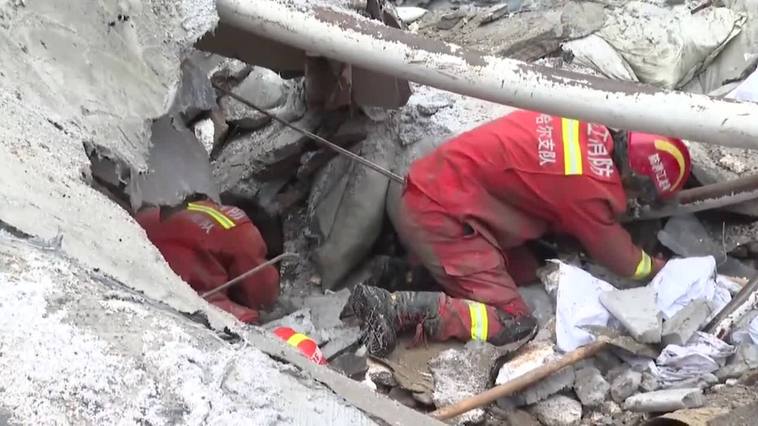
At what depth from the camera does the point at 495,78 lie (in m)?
2.59

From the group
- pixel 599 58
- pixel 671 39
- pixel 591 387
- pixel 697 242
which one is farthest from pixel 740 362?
pixel 671 39

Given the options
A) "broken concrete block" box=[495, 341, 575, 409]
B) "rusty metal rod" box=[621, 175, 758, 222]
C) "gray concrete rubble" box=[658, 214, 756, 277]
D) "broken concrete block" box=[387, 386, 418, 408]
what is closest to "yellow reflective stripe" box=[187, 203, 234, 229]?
"broken concrete block" box=[387, 386, 418, 408]

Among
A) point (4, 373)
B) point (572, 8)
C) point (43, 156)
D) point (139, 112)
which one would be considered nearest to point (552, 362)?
point (139, 112)

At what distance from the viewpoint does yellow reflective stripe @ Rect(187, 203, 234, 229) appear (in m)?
3.60

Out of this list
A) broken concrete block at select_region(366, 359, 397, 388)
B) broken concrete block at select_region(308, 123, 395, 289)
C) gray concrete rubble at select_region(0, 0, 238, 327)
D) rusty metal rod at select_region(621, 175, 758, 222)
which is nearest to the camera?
gray concrete rubble at select_region(0, 0, 238, 327)

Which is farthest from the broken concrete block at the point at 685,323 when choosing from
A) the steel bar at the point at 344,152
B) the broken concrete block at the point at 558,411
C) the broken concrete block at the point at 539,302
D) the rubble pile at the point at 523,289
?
the steel bar at the point at 344,152

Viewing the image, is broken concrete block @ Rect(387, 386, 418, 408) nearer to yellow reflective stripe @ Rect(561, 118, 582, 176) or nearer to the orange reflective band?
yellow reflective stripe @ Rect(561, 118, 582, 176)

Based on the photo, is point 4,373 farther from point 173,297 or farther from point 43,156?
point 43,156

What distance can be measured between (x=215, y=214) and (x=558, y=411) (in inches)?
60.9

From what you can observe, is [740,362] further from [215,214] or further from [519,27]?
[519,27]

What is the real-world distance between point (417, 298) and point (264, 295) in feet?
2.16

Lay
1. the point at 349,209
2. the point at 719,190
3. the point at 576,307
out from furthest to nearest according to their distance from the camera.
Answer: the point at 349,209 < the point at 719,190 < the point at 576,307

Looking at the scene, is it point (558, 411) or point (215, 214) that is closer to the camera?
point (558, 411)

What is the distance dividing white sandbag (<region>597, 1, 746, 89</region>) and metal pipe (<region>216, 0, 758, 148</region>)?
2845 millimetres
